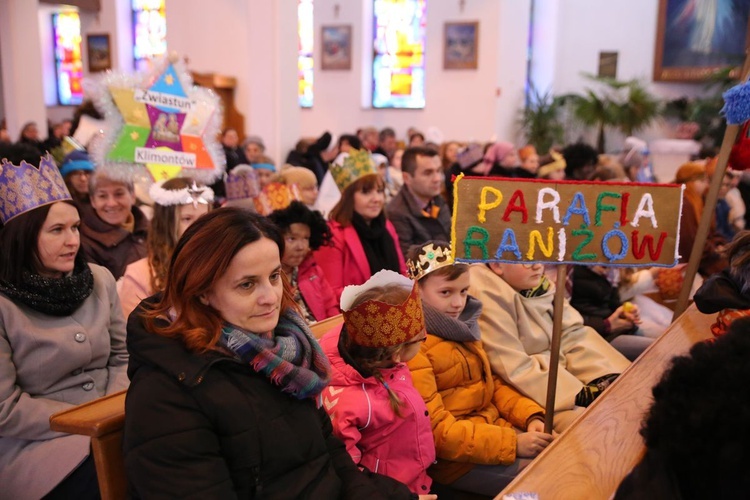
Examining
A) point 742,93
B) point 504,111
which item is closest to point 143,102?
point 742,93

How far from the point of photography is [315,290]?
402cm

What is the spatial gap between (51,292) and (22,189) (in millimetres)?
405

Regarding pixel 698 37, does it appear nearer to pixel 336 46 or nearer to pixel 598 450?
pixel 336 46

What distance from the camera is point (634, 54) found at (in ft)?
51.9

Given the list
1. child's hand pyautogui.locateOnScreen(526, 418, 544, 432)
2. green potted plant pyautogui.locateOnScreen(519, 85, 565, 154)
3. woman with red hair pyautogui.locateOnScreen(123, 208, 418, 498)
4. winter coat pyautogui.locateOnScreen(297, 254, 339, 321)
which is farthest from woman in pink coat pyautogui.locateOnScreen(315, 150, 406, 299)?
green potted plant pyautogui.locateOnScreen(519, 85, 565, 154)

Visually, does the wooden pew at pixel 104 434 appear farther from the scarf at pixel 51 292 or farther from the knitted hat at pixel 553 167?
the knitted hat at pixel 553 167

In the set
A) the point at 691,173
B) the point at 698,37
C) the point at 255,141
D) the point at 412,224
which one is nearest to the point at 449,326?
the point at 412,224

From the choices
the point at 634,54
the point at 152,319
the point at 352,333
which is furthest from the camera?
the point at 634,54

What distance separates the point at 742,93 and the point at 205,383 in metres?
2.53

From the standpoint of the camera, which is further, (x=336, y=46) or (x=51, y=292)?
(x=336, y=46)

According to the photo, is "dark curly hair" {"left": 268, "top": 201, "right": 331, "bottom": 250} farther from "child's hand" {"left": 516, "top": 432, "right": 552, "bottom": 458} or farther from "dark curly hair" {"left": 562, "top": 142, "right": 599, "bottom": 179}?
"dark curly hair" {"left": 562, "top": 142, "right": 599, "bottom": 179}

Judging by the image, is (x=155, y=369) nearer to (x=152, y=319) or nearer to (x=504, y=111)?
(x=152, y=319)

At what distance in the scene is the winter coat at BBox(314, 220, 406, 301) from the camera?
4.40 m

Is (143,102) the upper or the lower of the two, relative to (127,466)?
upper
